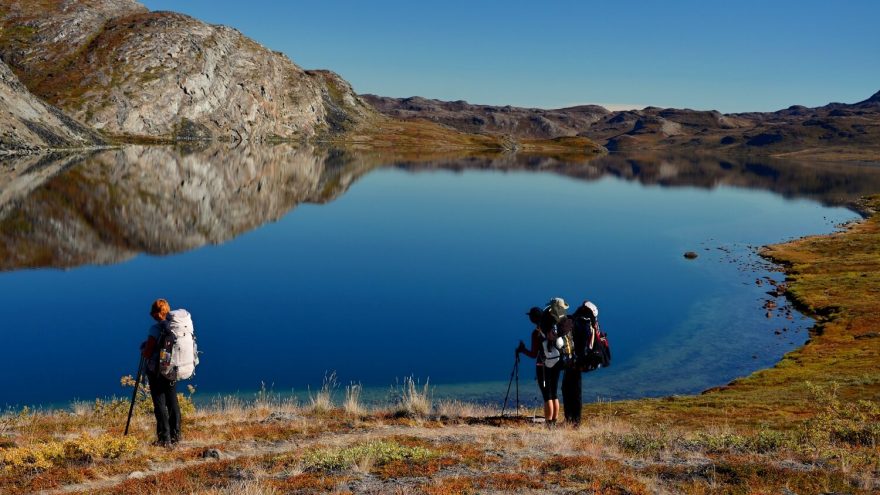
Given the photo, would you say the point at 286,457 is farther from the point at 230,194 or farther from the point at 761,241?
the point at 230,194

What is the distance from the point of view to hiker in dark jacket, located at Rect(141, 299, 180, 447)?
14.5m

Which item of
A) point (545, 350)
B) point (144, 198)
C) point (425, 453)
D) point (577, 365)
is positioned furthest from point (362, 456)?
point (144, 198)

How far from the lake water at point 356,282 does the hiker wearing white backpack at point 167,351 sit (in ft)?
52.6

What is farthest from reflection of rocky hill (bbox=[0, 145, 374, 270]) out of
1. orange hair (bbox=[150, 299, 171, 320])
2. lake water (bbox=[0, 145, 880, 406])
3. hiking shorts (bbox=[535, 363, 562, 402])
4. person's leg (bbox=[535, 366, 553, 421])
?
hiking shorts (bbox=[535, 363, 562, 402])

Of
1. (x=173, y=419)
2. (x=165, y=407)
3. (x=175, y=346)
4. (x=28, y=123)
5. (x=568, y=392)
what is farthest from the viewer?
(x=28, y=123)

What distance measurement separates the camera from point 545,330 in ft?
57.3

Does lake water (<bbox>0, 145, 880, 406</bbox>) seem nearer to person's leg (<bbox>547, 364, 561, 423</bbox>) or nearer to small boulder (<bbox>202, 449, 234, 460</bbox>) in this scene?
person's leg (<bbox>547, 364, 561, 423</bbox>)

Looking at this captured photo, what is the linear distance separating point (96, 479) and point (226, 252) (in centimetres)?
5368

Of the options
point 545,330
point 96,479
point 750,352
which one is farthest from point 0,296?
point 750,352

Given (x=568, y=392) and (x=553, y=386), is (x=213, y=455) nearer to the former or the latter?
(x=553, y=386)

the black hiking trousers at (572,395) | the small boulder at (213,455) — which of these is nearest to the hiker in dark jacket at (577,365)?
the black hiking trousers at (572,395)

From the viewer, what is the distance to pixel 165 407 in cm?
1524

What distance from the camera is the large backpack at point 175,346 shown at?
1434cm

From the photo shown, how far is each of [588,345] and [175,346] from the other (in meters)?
9.86
